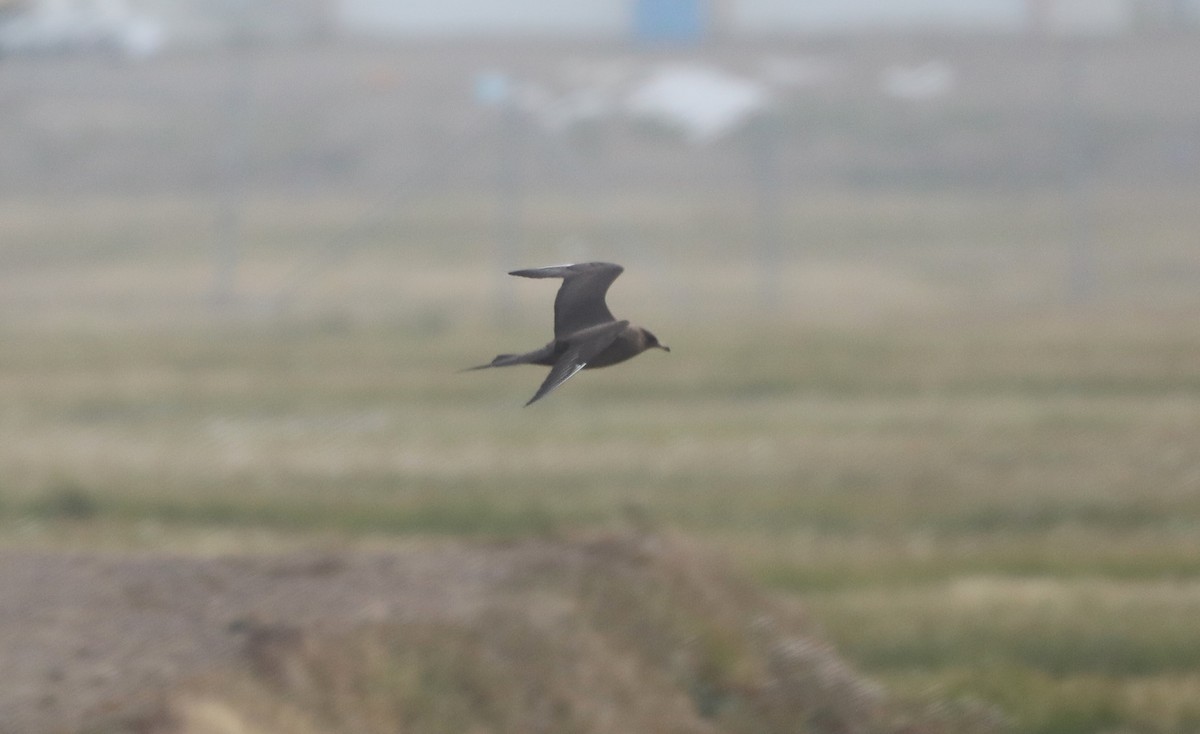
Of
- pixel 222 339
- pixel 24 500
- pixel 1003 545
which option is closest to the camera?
pixel 1003 545

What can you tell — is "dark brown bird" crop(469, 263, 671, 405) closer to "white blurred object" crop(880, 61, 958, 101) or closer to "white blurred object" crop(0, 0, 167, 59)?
"white blurred object" crop(880, 61, 958, 101)

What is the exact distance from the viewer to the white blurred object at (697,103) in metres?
22.9

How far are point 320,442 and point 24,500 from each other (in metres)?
2.37

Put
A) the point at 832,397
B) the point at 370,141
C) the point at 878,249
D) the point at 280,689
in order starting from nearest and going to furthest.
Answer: the point at 280,689 → the point at 832,397 → the point at 878,249 → the point at 370,141

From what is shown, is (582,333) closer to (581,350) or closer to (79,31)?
(581,350)

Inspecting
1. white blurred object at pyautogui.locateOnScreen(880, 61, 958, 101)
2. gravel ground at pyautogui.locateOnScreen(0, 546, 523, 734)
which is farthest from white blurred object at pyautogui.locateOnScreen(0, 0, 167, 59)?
gravel ground at pyautogui.locateOnScreen(0, 546, 523, 734)

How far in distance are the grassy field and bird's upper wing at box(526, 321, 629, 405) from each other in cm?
357

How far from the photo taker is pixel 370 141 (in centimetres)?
2519

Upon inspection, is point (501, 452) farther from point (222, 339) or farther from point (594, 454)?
point (222, 339)

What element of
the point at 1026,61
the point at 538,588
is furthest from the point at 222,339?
the point at 1026,61

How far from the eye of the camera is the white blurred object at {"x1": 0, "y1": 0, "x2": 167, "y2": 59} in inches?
1096

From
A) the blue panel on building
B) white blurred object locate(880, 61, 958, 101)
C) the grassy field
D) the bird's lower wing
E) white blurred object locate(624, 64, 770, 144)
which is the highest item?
the blue panel on building

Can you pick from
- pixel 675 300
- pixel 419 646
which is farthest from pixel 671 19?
pixel 419 646

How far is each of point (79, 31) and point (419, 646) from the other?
24.7m
